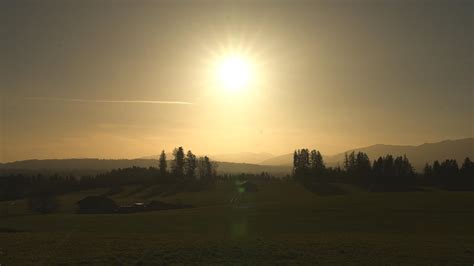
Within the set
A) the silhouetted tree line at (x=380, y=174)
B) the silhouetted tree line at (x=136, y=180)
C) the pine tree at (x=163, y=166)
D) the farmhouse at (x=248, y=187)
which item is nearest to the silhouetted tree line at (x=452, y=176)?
the silhouetted tree line at (x=380, y=174)

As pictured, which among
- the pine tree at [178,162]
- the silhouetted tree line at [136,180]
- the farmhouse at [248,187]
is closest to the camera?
the farmhouse at [248,187]

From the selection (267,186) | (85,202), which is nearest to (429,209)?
(85,202)

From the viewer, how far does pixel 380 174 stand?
14362 centimetres

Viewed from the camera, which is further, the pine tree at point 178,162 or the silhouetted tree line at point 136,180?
the pine tree at point 178,162

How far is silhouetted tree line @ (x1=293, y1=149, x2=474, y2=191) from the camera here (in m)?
135

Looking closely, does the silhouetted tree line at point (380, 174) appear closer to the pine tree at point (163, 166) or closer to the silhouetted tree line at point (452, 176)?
the silhouetted tree line at point (452, 176)

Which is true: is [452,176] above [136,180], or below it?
below

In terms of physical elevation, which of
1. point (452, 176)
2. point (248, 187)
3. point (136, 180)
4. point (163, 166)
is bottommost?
point (248, 187)

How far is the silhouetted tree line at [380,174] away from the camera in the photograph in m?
135

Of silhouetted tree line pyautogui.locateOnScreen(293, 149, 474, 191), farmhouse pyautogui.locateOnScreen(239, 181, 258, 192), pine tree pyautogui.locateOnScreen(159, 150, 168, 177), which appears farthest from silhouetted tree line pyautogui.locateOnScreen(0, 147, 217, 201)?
silhouetted tree line pyautogui.locateOnScreen(293, 149, 474, 191)

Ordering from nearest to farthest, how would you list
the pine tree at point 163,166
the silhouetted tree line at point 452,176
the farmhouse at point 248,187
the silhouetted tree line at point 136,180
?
the farmhouse at point 248,187
the silhouetted tree line at point 452,176
the silhouetted tree line at point 136,180
the pine tree at point 163,166

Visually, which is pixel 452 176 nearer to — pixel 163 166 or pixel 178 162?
pixel 178 162

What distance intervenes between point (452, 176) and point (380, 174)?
2398cm

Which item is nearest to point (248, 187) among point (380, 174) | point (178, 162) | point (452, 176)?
point (178, 162)
